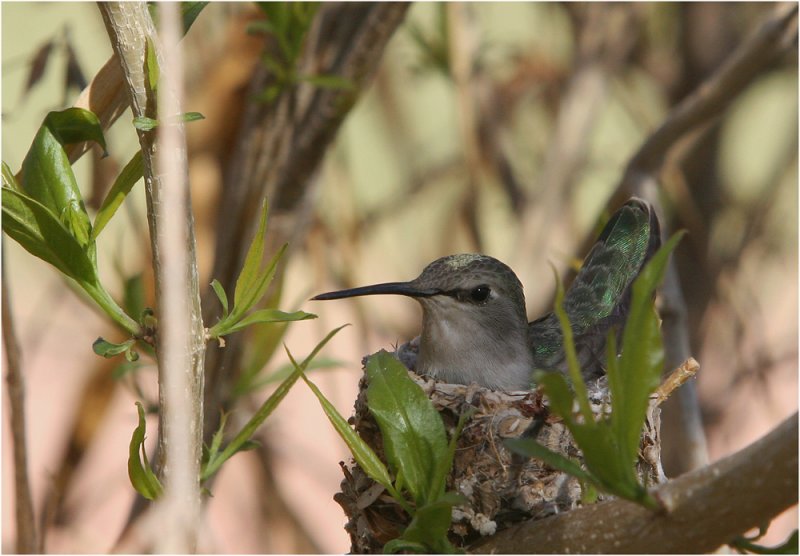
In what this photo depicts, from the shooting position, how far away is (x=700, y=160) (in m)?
3.97

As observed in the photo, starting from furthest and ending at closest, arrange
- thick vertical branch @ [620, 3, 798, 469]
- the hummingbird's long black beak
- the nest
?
thick vertical branch @ [620, 3, 798, 469]
the hummingbird's long black beak
the nest

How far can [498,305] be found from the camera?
79.2 inches

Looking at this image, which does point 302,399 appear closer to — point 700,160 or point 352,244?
point 352,244

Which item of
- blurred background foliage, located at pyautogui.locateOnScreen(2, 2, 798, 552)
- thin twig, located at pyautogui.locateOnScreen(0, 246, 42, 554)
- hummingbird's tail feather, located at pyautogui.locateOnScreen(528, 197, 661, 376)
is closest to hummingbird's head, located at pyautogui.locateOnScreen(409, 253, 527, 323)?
hummingbird's tail feather, located at pyautogui.locateOnScreen(528, 197, 661, 376)

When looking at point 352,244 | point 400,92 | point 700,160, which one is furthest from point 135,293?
point 700,160

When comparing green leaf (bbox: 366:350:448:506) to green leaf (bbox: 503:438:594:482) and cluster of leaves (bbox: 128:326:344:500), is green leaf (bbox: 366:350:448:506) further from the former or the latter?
green leaf (bbox: 503:438:594:482)

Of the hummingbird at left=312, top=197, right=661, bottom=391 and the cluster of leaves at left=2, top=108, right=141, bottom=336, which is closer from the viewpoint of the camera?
the cluster of leaves at left=2, top=108, right=141, bottom=336

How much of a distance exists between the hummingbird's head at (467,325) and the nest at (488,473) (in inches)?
9.4

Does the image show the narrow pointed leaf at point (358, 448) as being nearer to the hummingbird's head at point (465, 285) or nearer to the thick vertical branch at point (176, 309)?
the thick vertical branch at point (176, 309)

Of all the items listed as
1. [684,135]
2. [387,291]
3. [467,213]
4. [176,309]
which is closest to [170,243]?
[176,309]

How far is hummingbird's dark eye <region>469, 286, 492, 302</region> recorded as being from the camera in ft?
6.44

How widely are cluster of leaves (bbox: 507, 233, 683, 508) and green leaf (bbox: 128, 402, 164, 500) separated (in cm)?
40

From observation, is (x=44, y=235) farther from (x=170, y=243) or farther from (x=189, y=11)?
(x=189, y=11)

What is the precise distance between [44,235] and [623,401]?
0.62 meters
